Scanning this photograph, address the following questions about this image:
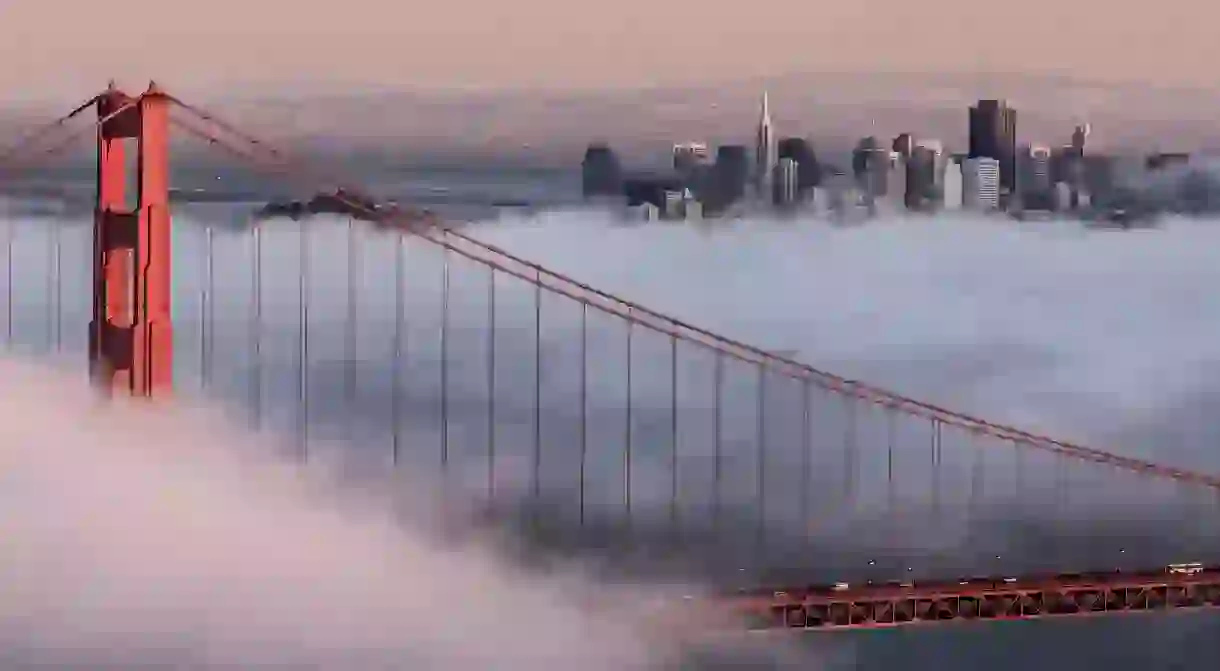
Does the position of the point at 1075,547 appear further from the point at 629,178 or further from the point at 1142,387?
the point at 629,178

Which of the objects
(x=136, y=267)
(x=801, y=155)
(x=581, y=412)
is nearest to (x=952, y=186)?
(x=801, y=155)

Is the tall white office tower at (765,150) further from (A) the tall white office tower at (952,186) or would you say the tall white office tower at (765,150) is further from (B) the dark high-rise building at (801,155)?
(A) the tall white office tower at (952,186)

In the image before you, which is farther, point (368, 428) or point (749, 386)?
point (749, 386)

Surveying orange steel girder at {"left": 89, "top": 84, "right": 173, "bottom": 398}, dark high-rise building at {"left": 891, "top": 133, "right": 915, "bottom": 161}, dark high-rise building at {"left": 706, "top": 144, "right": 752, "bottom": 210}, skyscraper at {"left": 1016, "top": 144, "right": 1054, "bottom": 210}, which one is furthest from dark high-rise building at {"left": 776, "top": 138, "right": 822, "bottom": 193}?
orange steel girder at {"left": 89, "top": 84, "right": 173, "bottom": 398}

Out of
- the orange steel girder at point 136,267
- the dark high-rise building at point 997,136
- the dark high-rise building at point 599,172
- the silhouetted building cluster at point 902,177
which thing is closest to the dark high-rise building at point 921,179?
the silhouetted building cluster at point 902,177

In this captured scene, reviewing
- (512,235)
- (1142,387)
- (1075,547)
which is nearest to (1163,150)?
(1142,387)

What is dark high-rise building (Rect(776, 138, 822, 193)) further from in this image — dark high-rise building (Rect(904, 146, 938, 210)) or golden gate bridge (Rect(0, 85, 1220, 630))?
golden gate bridge (Rect(0, 85, 1220, 630))

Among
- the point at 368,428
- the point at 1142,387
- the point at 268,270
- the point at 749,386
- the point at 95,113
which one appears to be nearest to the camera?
the point at 95,113
